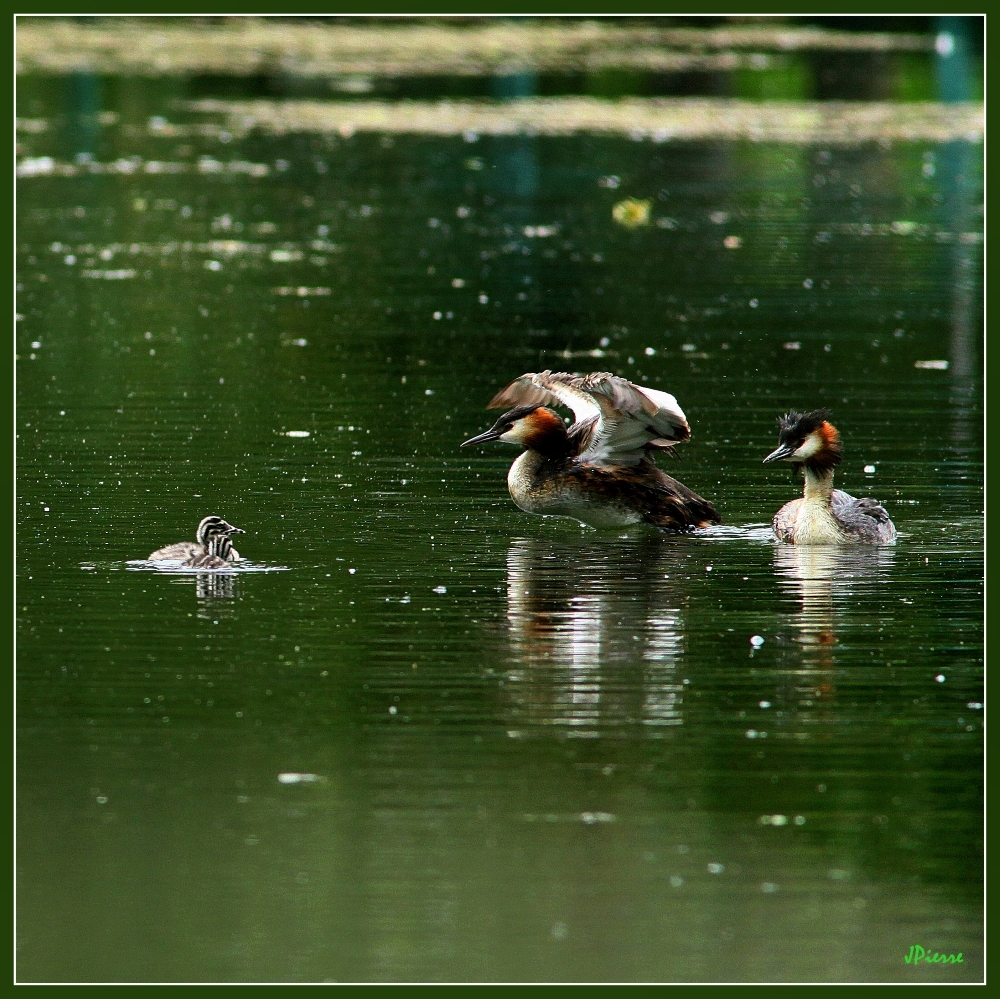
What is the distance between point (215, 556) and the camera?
35.3 feet

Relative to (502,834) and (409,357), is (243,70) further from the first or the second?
(502,834)

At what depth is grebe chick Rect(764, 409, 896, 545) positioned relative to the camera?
11477mm

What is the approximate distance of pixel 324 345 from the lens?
17656 millimetres

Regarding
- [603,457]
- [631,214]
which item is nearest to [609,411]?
[603,457]

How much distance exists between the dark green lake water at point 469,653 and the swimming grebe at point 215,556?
76mm

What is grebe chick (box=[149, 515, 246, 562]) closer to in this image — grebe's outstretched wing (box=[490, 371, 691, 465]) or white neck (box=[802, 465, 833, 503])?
grebe's outstretched wing (box=[490, 371, 691, 465])

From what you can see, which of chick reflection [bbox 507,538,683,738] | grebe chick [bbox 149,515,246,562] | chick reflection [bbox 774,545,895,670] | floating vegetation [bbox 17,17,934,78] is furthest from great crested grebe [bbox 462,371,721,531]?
floating vegetation [bbox 17,17,934,78]

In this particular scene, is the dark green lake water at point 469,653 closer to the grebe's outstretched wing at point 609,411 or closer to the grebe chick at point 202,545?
the grebe chick at point 202,545

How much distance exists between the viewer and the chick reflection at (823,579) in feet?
31.7

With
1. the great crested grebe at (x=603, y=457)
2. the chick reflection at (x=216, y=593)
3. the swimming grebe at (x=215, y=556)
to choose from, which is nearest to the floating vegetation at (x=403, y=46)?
the great crested grebe at (x=603, y=457)

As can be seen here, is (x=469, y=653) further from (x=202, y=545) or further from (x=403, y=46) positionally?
(x=403, y=46)

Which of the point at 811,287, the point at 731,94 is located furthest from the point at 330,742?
the point at 731,94

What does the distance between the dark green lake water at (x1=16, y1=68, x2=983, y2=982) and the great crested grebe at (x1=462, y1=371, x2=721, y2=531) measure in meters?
0.22

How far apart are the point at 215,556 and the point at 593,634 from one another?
217cm
